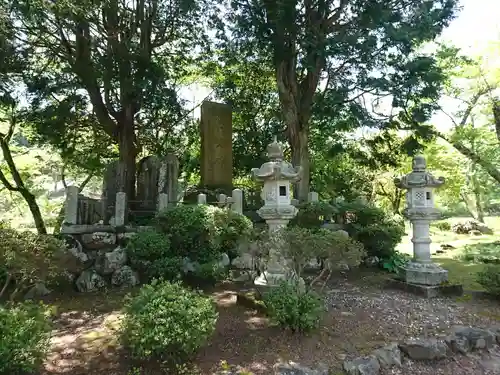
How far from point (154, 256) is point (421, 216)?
5888mm

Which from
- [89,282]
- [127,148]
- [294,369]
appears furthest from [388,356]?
[127,148]

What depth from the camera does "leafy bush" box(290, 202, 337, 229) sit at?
1055 centimetres

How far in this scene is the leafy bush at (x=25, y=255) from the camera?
4.86 metres

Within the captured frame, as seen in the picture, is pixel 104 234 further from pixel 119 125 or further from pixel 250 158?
pixel 250 158

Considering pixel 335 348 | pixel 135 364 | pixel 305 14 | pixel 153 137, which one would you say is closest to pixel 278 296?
pixel 335 348

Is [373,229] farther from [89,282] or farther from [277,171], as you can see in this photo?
[89,282]

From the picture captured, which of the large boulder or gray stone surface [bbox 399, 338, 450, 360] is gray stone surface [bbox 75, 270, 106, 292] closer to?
the large boulder

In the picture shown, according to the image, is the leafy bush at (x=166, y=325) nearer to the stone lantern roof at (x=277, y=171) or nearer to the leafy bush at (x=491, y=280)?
the stone lantern roof at (x=277, y=171)

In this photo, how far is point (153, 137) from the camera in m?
15.1

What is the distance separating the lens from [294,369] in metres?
4.35

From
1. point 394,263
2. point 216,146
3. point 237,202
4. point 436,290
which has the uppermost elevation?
point 216,146

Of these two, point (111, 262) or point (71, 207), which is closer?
point (111, 262)

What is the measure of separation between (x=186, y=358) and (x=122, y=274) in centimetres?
457

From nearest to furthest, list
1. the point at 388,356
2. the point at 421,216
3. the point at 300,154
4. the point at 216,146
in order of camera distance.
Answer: the point at 388,356 < the point at 421,216 < the point at 300,154 < the point at 216,146
